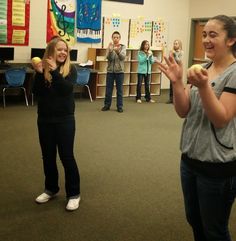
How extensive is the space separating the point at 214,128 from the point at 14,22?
7.52 metres

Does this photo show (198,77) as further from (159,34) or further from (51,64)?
(159,34)

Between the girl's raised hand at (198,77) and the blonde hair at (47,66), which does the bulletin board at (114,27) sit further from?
the girl's raised hand at (198,77)

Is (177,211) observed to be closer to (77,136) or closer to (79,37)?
(77,136)

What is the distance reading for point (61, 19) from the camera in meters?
8.86

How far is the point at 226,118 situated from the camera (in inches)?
60.0

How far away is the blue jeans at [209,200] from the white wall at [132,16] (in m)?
7.38

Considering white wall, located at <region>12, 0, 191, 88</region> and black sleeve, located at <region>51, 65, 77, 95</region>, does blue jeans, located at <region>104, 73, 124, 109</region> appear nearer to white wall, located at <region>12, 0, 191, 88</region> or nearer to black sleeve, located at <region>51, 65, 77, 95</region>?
white wall, located at <region>12, 0, 191, 88</region>

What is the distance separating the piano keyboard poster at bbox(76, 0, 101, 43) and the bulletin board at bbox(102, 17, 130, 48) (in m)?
0.20

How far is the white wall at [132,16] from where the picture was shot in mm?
8555

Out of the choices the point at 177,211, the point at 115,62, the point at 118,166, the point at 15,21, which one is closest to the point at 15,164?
the point at 118,166

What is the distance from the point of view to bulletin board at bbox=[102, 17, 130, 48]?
9.51 m

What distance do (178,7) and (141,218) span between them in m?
8.79

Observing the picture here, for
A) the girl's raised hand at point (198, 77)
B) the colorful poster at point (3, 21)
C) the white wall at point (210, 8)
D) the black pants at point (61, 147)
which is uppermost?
the white wall at point (210, 8)

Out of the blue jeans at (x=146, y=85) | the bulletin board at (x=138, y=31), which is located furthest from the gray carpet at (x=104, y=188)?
the bulletin board at (x=138, y=31)
